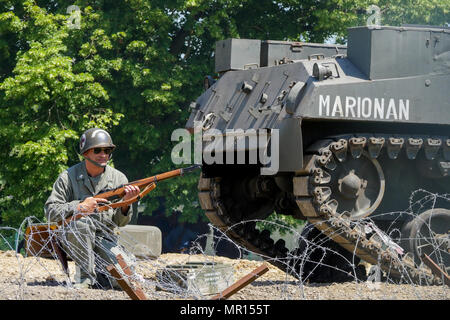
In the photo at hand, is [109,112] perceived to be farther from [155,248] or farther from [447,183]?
[447,183]

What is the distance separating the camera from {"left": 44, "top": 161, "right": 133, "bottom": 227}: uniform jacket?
885 cm

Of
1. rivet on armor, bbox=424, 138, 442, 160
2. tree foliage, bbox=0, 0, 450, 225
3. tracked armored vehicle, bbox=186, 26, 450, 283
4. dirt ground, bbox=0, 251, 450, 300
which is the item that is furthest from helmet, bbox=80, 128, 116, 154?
tree foliage, bbox=0, 0, 450, 225

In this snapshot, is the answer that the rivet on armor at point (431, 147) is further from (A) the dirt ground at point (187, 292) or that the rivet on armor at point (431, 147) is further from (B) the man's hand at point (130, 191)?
(B) the man's hand at point (130, 191)

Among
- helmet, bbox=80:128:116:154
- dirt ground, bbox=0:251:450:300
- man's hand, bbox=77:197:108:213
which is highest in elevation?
helmet, bbox=80:128:116:154

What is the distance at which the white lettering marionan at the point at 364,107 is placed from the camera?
10.0 m

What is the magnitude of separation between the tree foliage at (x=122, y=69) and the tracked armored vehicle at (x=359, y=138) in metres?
7.15

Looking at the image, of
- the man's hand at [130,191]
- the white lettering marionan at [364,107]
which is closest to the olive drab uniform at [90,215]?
the man's hand at [130,191]

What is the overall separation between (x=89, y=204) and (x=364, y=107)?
3.46 metres

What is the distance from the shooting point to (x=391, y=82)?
10422mm

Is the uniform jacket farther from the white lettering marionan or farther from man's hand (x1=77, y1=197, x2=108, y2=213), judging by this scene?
the white lettering marionan

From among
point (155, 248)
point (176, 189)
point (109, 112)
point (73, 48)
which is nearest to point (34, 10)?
point (73, 48)

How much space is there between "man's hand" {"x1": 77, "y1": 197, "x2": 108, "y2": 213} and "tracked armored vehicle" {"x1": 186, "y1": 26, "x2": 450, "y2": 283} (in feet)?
7.77

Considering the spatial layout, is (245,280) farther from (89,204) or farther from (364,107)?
(364,107)

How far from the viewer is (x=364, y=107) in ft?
33.5
